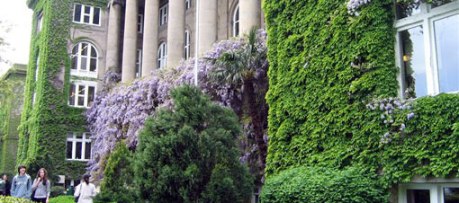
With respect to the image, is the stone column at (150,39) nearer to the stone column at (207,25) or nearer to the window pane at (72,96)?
the stone column at (207,25)

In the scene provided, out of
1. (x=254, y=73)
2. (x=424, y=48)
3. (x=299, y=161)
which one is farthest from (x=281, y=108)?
(x=254, y=73)

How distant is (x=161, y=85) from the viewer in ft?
97.4

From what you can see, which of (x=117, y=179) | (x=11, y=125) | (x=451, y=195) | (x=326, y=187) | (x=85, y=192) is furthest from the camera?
(x=11, y=125)

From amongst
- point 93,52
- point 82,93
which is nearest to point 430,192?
point 82,93

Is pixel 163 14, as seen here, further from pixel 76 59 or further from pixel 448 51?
pixel 448 51

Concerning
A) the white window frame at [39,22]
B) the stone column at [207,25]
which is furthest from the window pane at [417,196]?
the white window frame at [39,22]

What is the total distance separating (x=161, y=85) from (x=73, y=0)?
18983 mm

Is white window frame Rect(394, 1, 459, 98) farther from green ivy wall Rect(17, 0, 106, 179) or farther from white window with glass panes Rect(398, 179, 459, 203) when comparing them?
green ivy wall Rect(17, 0, 106, 179)

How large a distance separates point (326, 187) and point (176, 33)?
A: 2321cm

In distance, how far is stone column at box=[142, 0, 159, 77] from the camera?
36431 millimetres

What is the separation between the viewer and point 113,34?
44.8m

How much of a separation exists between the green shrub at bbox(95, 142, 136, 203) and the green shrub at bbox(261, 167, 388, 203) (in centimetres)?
653

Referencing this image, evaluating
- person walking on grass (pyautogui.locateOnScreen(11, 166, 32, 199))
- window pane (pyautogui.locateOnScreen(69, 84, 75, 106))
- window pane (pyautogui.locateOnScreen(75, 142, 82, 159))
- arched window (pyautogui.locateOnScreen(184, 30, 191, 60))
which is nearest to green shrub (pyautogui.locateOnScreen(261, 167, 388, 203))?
person walking on grass (pyautogui.locateOnScreen(11, 166, 32, 199))

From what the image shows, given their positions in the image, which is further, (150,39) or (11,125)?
(11,125)
